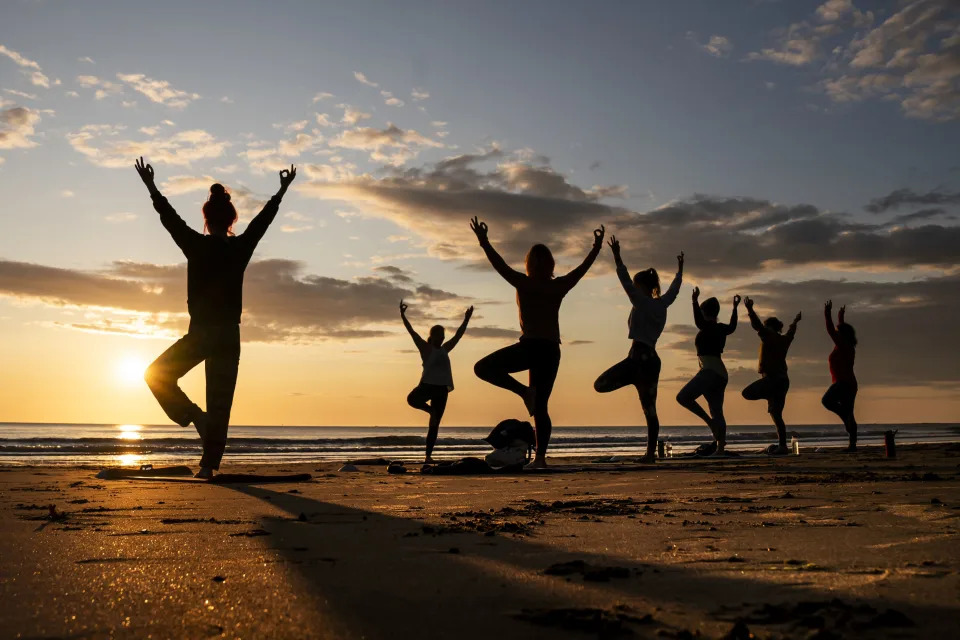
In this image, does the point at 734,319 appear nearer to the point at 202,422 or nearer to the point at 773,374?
the point at 773,374

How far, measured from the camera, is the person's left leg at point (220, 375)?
6805 mm

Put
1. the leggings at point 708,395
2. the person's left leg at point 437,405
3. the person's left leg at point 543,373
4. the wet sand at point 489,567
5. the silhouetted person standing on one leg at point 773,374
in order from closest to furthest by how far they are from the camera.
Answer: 1. the wet sand at point 489,567
2. the person's left leg at point 543,373
3. the person's left leg at point 437,405
4. the leggings at point 708,395
5. the silhouetted person standing on one leg at point 773,374

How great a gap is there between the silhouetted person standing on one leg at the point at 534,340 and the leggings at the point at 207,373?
264 centimetres

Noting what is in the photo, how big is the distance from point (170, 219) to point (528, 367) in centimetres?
378

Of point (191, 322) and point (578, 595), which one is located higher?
point (191, 322)

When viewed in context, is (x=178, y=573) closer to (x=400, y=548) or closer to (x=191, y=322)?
(x=400, y=548)

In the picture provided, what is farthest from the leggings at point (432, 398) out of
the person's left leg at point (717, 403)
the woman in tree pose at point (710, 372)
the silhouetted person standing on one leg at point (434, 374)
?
the person's left leg at point (717, 403)

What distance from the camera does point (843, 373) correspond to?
14.2 meters

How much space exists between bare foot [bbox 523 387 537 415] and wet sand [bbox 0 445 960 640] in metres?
3.37

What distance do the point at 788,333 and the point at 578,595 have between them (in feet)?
40.8

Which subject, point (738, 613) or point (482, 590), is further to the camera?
point (482, 590)

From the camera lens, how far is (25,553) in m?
2.87

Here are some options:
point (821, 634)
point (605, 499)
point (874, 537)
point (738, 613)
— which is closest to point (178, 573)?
point (738, 613)

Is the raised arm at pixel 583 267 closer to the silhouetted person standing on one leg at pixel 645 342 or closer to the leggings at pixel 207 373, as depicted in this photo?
the silhouetted person standing on one leg at pixel 645 342
